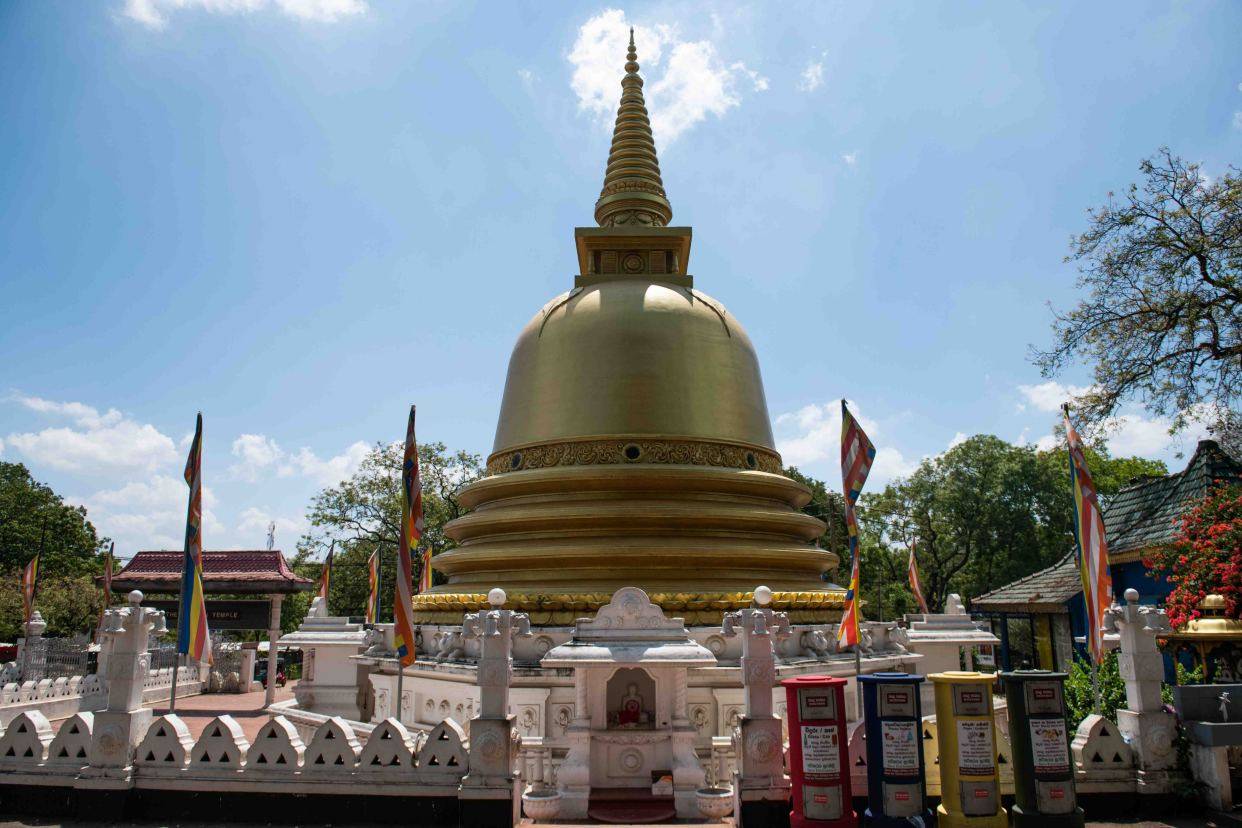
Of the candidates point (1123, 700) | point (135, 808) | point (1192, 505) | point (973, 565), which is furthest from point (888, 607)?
point (135, 808)

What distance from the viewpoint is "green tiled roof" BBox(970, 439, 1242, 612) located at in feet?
70.3

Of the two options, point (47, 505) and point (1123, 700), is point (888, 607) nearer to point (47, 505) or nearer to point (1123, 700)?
point (1123, 700)

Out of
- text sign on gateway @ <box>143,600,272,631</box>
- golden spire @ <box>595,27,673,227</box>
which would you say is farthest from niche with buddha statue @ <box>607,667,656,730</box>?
text sign on gateway @ <box>143,600,272,631</box>

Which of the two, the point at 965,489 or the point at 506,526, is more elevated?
the point at 965,489

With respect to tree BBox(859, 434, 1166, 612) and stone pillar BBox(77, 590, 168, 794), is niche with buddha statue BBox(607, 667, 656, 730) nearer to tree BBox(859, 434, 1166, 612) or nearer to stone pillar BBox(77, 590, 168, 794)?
stone pillar BBox(77, 590, 168, 794)

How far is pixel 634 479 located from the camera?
1934cm

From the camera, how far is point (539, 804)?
1202 cm

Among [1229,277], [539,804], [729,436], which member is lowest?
[539,804]

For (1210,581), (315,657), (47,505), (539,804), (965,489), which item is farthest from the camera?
(47,505)

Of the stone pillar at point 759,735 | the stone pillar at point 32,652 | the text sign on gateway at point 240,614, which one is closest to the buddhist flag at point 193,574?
the stone pillar at point 759,735

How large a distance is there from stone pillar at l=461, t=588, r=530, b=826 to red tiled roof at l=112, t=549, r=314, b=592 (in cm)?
2573

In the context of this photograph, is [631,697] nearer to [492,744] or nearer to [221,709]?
[492,744]

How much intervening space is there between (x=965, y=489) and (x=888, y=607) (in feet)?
41.5

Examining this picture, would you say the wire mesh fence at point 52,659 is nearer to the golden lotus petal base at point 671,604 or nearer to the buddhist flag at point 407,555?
the golden lotus petal base at point 671,604
